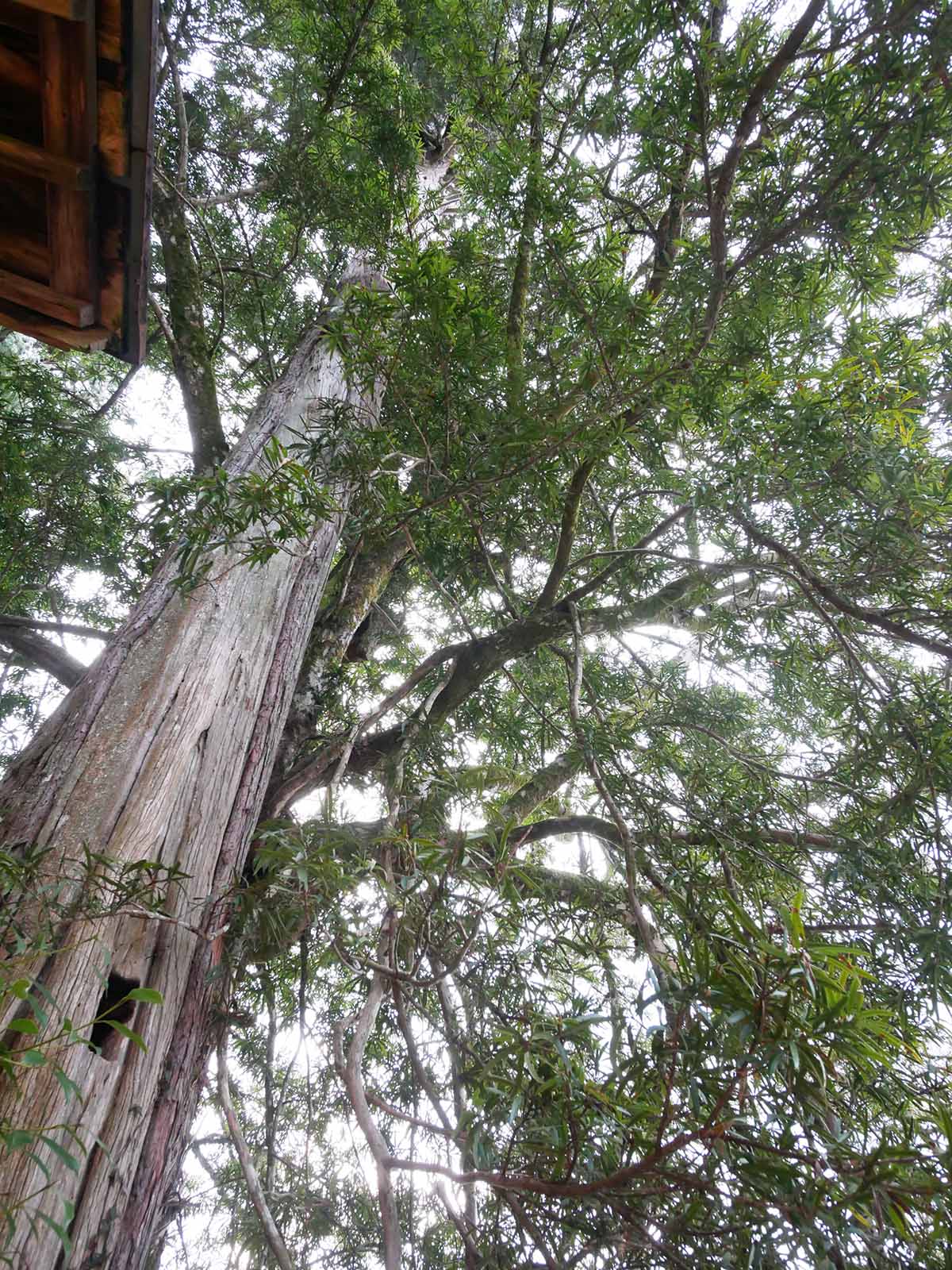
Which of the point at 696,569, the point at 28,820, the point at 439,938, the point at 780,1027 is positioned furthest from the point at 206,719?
the point at 696,569

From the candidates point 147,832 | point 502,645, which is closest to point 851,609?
point 502,645

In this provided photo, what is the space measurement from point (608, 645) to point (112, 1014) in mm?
2970

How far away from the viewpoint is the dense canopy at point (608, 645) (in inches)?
45.2

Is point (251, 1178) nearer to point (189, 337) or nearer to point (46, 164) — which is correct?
point (46, 164)

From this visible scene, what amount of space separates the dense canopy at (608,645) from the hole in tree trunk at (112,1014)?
9.4 inches

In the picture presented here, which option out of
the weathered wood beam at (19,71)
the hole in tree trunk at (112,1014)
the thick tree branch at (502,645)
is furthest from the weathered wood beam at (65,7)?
the thick tree branch at (502,645)

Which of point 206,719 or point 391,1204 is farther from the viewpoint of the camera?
point 206,719

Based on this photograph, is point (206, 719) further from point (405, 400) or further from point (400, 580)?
point (400, 580)

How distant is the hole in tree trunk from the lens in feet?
4.79

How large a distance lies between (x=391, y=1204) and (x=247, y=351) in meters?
5.04

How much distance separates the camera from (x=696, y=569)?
2672mm

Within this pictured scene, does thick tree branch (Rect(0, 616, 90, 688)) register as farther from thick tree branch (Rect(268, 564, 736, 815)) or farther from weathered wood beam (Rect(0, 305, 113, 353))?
weathered wood beam (Rect(0, 305, 113, 353))

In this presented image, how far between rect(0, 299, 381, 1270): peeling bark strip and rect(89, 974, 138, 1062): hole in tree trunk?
0.02 meters

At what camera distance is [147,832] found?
65.6 inches
